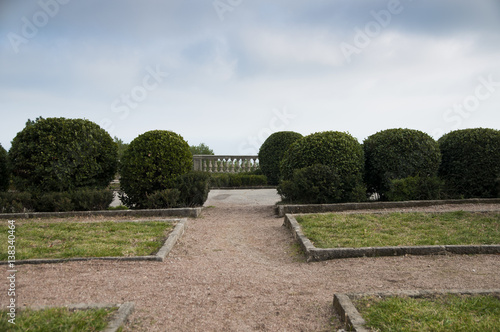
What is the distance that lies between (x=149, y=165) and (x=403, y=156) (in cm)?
689

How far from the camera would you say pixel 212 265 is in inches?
205

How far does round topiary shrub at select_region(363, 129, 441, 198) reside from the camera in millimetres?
9938

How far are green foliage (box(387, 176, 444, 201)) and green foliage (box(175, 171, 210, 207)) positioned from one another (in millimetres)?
4964

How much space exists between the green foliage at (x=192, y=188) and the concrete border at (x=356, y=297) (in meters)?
6.34

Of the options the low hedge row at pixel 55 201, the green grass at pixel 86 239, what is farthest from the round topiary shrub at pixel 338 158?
the low hedge row at pixel 55 201

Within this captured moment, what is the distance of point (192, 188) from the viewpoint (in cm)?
950

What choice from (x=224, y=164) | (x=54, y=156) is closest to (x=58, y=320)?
(x=54, y=156)

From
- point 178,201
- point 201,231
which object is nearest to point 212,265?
point 201,231

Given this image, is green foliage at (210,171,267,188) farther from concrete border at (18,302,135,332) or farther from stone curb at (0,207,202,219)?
concrete border at (18,302,135,332)

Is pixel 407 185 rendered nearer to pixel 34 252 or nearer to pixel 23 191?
pixel 34 252

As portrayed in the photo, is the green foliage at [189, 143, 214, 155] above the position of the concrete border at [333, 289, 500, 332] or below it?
above

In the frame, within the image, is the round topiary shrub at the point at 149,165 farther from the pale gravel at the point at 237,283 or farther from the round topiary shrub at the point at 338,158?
the pale gravel at the point at 237,283

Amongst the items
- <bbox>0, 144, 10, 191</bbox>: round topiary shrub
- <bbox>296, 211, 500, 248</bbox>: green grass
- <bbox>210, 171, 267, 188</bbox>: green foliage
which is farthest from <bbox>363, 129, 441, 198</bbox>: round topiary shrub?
<bbox>0, 144, 10, 191</bbox>: round topiary shrub

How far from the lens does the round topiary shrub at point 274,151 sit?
17.4m
